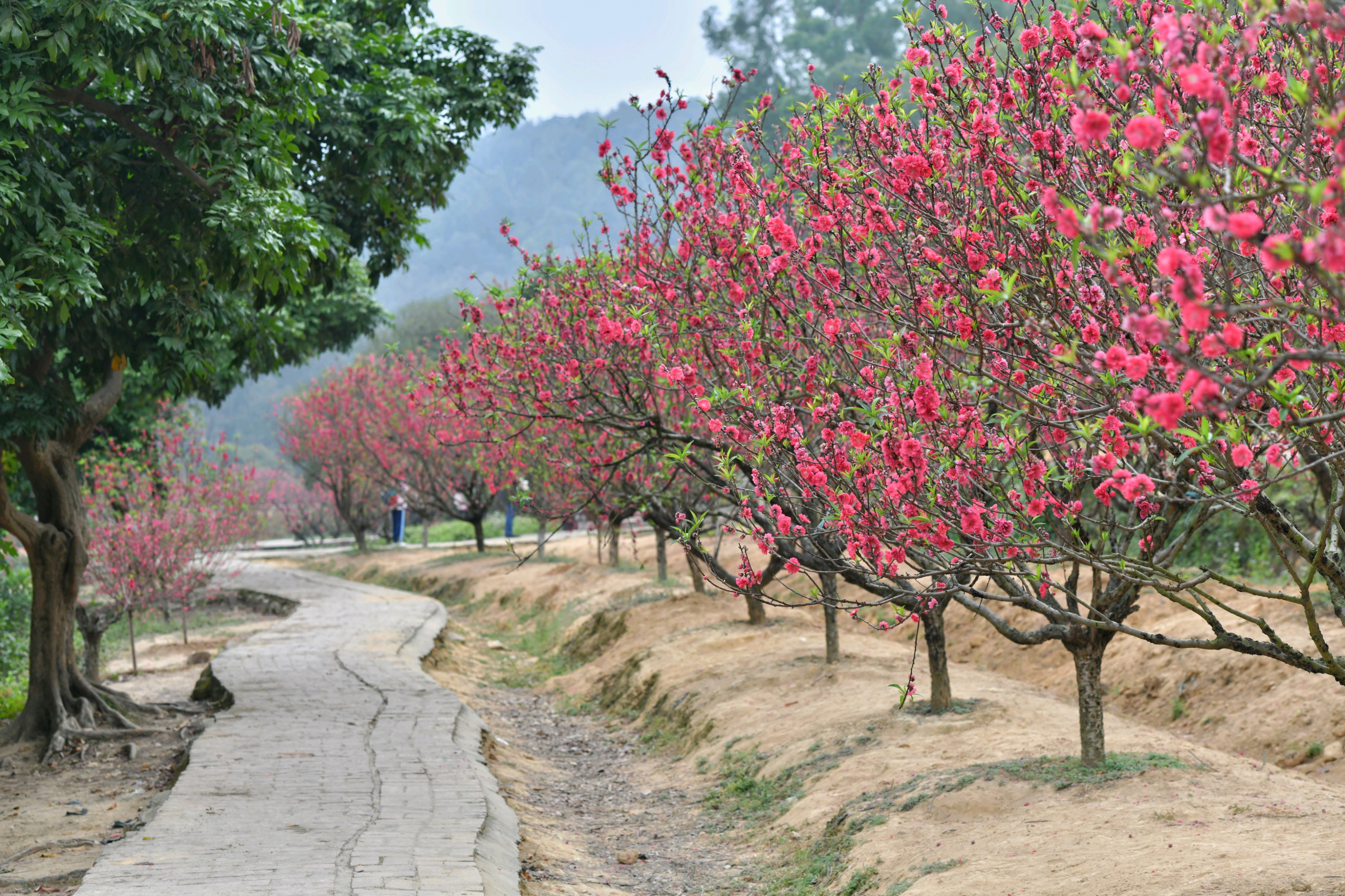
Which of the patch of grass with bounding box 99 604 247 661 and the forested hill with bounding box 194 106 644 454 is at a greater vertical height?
the forested hill with bounding box 194 106 644 454

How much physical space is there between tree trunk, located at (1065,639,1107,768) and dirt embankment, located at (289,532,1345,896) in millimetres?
141

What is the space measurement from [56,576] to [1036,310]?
9.92 metres

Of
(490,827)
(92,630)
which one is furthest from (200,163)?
(92,630)

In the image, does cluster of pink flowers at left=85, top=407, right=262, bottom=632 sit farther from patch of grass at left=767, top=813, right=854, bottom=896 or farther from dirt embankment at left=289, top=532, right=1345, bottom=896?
patch of grass at left=767, top=813, right=854, bottom=896

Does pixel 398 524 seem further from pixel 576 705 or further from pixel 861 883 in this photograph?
pixel 861 883

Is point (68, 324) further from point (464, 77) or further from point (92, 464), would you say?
point (92, 464)

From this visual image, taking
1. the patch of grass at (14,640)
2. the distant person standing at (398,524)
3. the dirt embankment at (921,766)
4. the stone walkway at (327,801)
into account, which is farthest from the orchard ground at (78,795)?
the distant person standing at (398,524)

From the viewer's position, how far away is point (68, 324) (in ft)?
29.4

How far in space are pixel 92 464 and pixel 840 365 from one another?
1764 centimetres

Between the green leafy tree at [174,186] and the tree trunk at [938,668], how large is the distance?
19.0ft

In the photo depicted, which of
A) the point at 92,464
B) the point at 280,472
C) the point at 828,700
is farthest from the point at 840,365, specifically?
the point at 280,472

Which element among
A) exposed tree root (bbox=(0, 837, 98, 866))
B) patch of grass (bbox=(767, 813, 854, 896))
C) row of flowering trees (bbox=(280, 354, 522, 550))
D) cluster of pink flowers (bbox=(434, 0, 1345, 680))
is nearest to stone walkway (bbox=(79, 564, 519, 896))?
exposed tree root (bbox=(0, 837, 98, 866))

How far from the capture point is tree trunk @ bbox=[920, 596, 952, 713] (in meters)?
8.77

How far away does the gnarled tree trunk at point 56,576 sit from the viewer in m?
10.1
